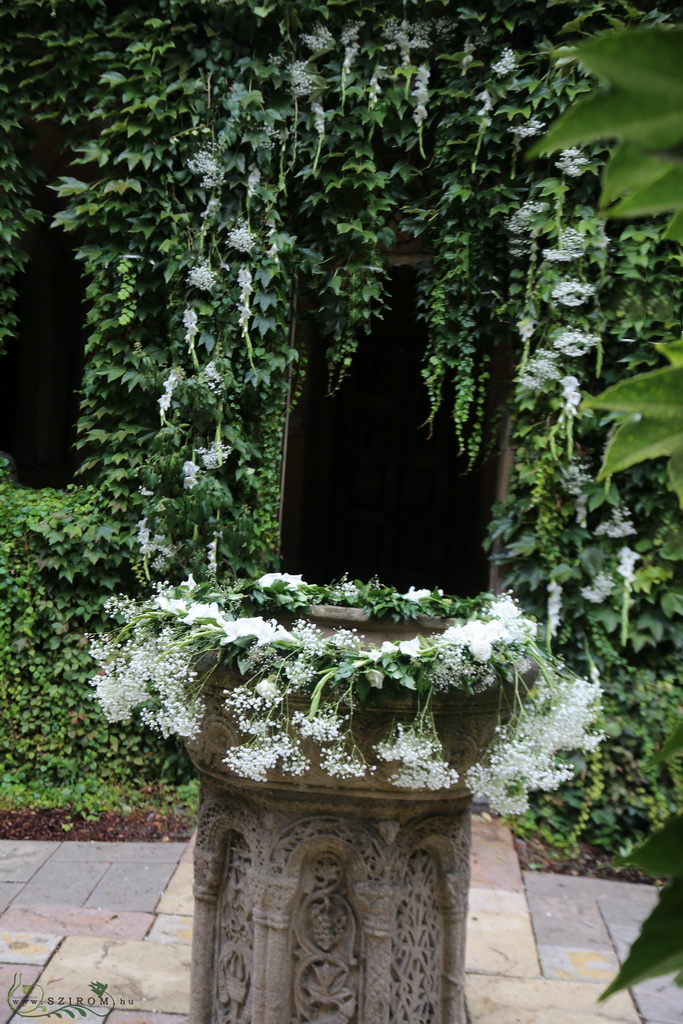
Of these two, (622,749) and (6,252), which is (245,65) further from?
(622,749)

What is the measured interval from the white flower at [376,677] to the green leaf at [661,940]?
5.75ft

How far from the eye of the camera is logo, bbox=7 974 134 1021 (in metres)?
2.65

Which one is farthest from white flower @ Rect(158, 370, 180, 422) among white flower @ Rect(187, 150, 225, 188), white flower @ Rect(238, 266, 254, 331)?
white flower @ Rect(187, 150, 225, 188)

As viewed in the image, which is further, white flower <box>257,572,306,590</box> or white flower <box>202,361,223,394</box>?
white flower <box>202,361,223,394</box>

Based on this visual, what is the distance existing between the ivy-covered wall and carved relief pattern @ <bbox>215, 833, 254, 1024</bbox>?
2.37 meters

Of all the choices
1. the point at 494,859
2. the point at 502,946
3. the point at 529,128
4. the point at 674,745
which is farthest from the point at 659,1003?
the point at 529,128

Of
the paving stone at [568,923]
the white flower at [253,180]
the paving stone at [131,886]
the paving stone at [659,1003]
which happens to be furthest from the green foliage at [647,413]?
the white flower at [253,180]

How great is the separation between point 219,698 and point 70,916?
5.50ft

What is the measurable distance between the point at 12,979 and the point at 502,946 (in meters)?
1.67

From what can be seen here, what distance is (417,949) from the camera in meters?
2.33

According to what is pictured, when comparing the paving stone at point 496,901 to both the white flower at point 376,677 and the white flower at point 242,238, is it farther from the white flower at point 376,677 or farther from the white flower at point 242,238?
the white flower at point 242,238

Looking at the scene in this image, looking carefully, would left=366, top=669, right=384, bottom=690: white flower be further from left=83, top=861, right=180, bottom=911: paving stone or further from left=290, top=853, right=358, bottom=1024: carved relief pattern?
left=83, top=861, right=180, bottom=911: paving stone

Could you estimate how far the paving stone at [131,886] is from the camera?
11.6ft

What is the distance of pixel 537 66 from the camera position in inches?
177
